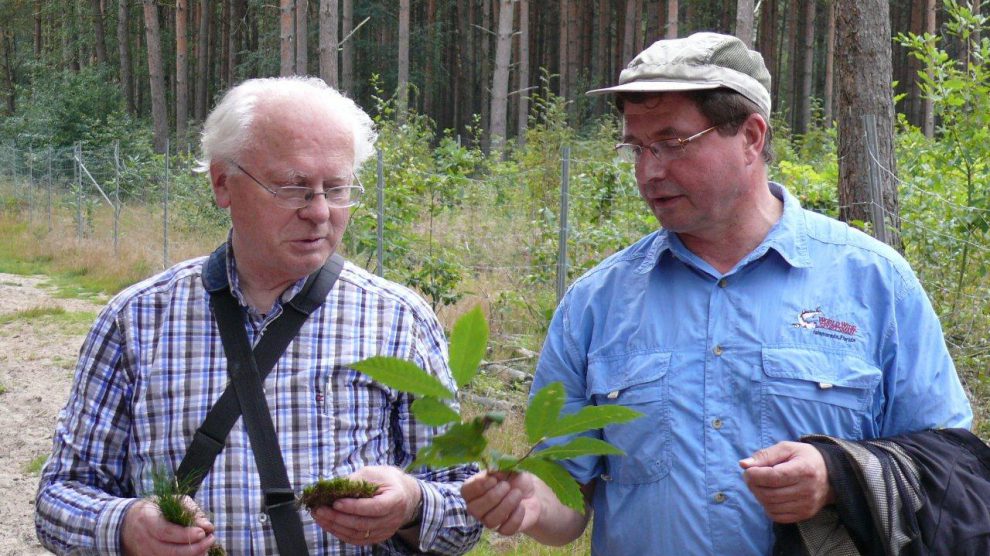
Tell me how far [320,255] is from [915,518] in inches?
51.9

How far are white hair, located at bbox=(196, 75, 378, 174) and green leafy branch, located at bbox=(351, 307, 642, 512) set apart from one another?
2.92ft

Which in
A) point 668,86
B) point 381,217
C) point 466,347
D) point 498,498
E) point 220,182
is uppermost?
point 668,86

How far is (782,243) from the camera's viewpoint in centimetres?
218

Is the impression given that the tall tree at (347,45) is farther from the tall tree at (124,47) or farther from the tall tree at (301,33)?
the tall tree at (124,47)

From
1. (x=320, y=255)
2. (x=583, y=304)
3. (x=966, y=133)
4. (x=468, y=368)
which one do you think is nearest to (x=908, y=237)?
(x=966, y=133)

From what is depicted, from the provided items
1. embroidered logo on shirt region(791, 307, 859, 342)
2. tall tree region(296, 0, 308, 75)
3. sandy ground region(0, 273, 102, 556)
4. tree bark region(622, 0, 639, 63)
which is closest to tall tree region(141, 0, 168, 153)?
tall tree region(296, 0, 308, 75)

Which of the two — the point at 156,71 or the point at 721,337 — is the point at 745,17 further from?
the point at 156,71

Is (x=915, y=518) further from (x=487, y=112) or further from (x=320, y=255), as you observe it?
(x=487, y=112)

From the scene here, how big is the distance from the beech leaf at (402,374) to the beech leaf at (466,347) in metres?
0.05

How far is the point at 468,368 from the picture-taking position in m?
1.51

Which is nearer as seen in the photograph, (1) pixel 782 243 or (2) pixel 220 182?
(1) pixel 782 243

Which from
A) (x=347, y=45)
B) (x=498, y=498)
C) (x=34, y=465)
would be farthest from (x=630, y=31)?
(x=498, y=498)

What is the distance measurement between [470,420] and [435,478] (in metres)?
0.88

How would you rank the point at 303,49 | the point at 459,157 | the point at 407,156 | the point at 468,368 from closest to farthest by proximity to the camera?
the point at 468,368 < the point at 459,157 < the point at 407,156 < the point at 303,49
